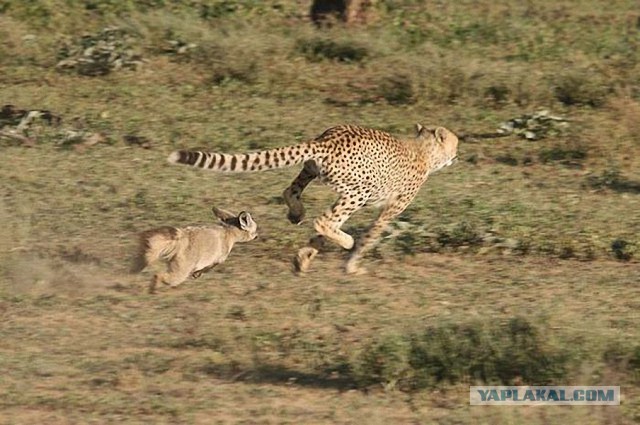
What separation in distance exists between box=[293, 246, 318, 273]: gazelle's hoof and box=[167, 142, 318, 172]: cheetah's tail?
2.04 ft

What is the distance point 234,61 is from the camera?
52.5 feet

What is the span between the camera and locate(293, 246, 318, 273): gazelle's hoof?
33.0ft

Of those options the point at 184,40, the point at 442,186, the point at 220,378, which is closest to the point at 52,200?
the point at 442,186

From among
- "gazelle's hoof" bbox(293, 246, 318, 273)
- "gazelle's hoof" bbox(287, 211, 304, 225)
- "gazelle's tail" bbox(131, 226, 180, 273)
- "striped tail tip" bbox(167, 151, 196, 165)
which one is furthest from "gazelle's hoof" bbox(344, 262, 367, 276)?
"striped tail tip" bbox(167, 151, 196, 165)

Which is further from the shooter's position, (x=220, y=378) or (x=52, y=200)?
(x=52, y=200)

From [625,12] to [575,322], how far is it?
1244cm

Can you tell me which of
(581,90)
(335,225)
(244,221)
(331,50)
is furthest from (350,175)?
(331,50)

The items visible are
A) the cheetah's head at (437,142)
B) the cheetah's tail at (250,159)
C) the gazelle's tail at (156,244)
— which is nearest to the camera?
the cheetah's tail at (250,159)

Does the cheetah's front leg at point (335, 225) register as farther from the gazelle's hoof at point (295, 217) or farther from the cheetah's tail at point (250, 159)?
the cheetah's tail at point (250, 159)

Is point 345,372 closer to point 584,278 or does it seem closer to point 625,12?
point 584,278

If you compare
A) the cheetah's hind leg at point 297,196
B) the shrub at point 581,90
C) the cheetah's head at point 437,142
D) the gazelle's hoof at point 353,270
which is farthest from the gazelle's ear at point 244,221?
the shrub at point 581,90

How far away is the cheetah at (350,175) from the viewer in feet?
32.7

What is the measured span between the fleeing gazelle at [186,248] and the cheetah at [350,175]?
48 centimetres

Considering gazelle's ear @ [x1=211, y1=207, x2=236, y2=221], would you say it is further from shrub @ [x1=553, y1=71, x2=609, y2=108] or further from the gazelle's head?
shrub @ [x1=553, y1=71, x2=609, y2=108]
